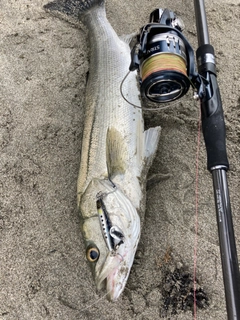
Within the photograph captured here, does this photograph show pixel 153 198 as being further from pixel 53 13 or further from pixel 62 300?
pixel 53 13

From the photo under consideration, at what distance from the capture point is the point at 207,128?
96.5 inches

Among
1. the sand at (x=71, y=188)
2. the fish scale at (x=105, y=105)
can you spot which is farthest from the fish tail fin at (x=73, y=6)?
the fish scale at (x=105, y=105)

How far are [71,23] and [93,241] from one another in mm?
2524

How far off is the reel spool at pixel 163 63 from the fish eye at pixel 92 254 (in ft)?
3.69

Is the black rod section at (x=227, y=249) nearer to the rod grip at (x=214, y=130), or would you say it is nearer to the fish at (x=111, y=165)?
the rod grip at (x=214, y=130)

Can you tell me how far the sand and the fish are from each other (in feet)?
0.70

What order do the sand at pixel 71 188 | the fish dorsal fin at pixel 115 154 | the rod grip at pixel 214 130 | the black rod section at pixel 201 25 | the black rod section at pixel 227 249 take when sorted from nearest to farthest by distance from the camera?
1. the black rod section at pixel 227 249
2. the rod grip at pixel 214 130
3. the sand at pixel 71 188
4. the fish dorsal fin at pixel 115 154
5. the black rod section at pixel 201 25

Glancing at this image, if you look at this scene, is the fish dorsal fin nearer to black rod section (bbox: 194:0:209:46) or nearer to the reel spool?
the reel spool

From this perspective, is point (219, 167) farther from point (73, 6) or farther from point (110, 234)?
point (73, 6)

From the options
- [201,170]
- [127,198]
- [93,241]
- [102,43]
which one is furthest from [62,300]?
[102,43]

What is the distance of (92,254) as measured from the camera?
99.1 inches

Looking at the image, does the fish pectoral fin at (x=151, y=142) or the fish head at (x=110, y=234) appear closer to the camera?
the fish head at (x=110, y=234)

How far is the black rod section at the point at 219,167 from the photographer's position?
1.99 metres

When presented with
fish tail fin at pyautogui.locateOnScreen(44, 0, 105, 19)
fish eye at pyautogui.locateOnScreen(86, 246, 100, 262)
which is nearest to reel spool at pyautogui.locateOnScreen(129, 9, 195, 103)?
fish eye at pyautogui.locateOnScreen(86, 246, 100, 262)
